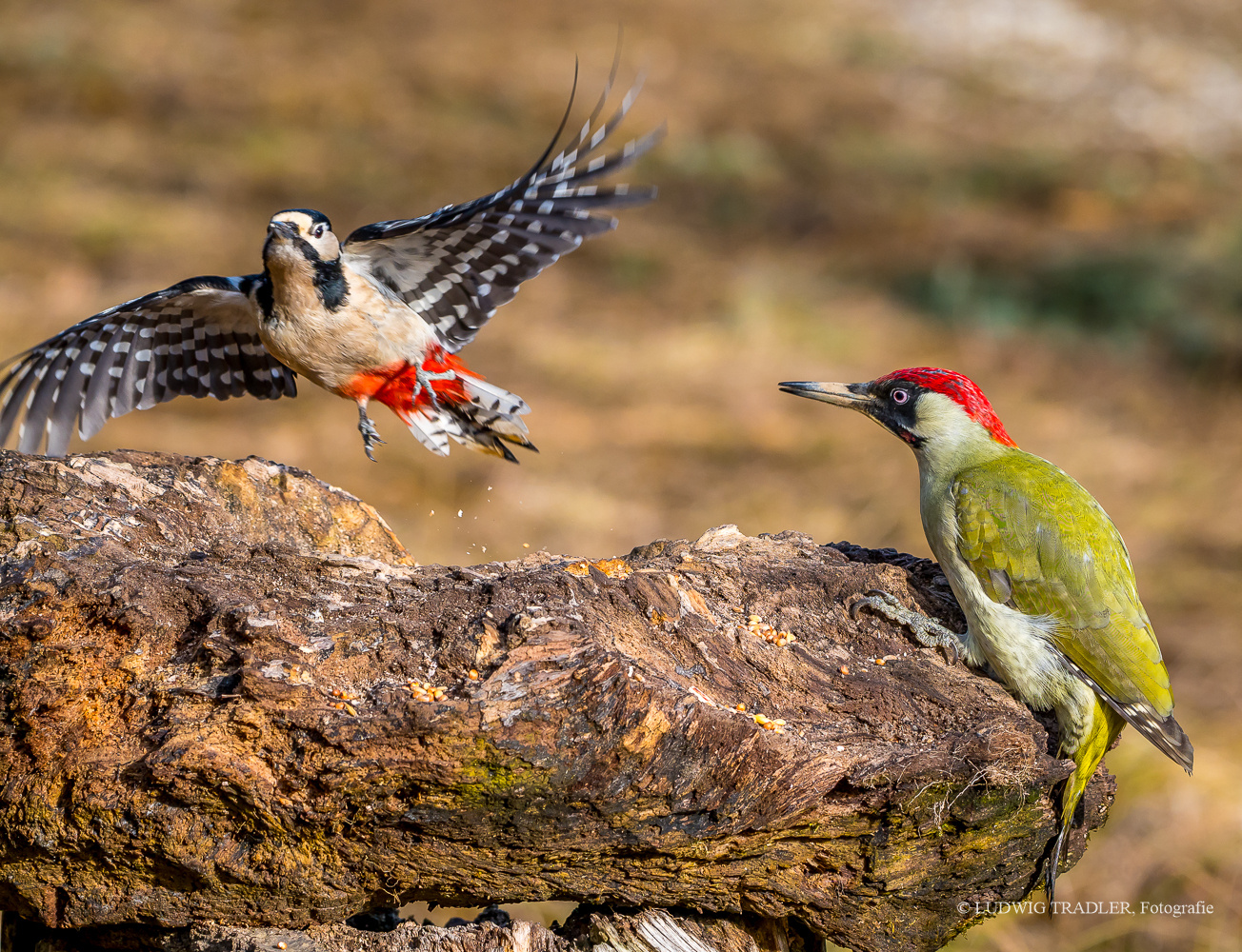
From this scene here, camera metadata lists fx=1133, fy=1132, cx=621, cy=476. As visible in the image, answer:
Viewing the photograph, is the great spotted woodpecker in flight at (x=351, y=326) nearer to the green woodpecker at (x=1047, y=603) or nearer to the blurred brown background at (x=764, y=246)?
the green woodpecker at (x=1047, y=603)

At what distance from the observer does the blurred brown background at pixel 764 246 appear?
8.25 meters

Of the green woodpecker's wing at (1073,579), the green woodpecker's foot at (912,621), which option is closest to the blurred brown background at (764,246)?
the green woodpecker's wing at (1073,579)

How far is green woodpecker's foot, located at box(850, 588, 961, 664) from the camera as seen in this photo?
9.68ft

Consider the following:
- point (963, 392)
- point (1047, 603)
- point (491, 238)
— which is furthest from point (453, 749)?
point (491, 238)

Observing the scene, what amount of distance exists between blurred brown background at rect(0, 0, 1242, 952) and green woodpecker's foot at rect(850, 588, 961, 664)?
2.91 m

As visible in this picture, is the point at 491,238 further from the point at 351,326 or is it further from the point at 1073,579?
the point at 1073,579

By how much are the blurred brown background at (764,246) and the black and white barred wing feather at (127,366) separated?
111 inches

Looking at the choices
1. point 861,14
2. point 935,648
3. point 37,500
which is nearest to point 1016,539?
point 935,648

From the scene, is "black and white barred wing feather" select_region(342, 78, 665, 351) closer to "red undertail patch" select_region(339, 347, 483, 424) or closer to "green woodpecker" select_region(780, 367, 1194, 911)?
"red undertail patch" select_region(339, 347, 483, 424)

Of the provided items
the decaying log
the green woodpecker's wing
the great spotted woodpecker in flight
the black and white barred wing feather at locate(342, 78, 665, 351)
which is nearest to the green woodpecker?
the green woodpecker's wing

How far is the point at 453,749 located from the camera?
2.23 metres

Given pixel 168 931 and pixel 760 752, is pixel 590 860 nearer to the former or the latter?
pixel 760 752

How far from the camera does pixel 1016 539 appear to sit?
3.09 meters

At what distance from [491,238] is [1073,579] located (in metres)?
2.48
